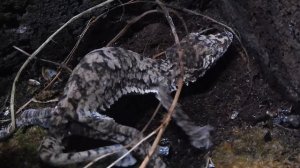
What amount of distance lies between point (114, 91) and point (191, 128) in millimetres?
750

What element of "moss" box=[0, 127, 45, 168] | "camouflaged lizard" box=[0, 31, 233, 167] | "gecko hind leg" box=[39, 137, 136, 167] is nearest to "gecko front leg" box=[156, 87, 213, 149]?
"camouflaged lizard" box=[0, 31, 233, 167]

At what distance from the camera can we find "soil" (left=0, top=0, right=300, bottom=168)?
10.6 ft

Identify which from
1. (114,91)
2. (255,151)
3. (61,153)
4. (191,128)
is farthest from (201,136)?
(61,153)

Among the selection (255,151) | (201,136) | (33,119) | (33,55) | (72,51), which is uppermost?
(33,55)

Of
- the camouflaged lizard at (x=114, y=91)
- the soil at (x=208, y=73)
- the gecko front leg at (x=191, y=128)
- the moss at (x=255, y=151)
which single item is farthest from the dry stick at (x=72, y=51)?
the moss at (x=255, y=151)

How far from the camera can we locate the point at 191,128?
11.3ft

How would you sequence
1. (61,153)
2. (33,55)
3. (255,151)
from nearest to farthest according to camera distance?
(61,153), (255,151), (33,55)

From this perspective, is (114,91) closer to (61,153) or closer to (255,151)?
(61,153)

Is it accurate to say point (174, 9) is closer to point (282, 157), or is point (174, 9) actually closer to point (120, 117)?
point (120, 117)

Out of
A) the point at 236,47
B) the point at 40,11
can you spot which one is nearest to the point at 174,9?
the point at 236,47

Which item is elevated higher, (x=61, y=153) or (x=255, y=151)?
(x=61, y=153)

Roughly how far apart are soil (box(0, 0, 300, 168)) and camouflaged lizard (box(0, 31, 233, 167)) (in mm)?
128

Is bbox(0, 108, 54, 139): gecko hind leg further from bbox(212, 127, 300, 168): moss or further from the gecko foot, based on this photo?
bbox(212, 127, 300, 168): moss

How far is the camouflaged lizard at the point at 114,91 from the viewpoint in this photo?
320 centimetres
